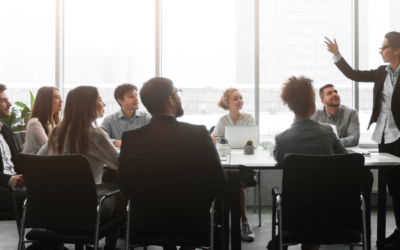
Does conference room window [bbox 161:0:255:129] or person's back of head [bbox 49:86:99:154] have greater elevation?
conference room window [bbox 161:0:255:129]

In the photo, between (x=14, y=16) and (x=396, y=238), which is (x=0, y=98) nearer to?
(x=14, y=16)

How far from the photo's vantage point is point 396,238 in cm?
Result: 296

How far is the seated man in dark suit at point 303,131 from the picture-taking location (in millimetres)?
2152

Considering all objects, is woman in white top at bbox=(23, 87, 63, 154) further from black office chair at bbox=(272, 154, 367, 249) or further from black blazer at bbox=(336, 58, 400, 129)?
black blazer at bbox=(336, 58, 400, 129)

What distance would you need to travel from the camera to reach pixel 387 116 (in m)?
3.13

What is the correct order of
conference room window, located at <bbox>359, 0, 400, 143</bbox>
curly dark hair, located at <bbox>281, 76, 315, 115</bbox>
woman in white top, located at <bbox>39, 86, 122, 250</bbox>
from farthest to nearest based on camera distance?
conference room window, located at <bbox>359, 0, 400, 143</bbox> → curly dark hair, located at <bbox>281, 76, 315, 115</bbox> → woman in white top, located at <bbox>39, 86, 122, 250</bbox>

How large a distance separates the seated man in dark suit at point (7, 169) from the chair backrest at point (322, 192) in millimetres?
1618

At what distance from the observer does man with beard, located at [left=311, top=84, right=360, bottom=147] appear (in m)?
3.63

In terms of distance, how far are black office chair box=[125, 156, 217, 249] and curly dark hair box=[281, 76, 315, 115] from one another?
0.78 meters

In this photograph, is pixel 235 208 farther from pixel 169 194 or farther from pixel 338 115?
pixel 338 115

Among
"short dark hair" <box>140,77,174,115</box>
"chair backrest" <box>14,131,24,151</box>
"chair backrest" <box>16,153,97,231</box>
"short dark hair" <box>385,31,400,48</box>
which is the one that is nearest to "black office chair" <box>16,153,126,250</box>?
"chair backrest" <box>16,153,97,231</box>

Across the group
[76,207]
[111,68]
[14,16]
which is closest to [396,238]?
[76,207]

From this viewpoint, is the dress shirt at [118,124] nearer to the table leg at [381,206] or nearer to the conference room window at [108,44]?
the conference room window at [108,44]

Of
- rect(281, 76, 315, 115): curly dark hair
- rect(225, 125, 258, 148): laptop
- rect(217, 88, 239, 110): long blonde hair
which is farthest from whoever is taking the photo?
rect(217, 88, 239, 110): long blonde hair
